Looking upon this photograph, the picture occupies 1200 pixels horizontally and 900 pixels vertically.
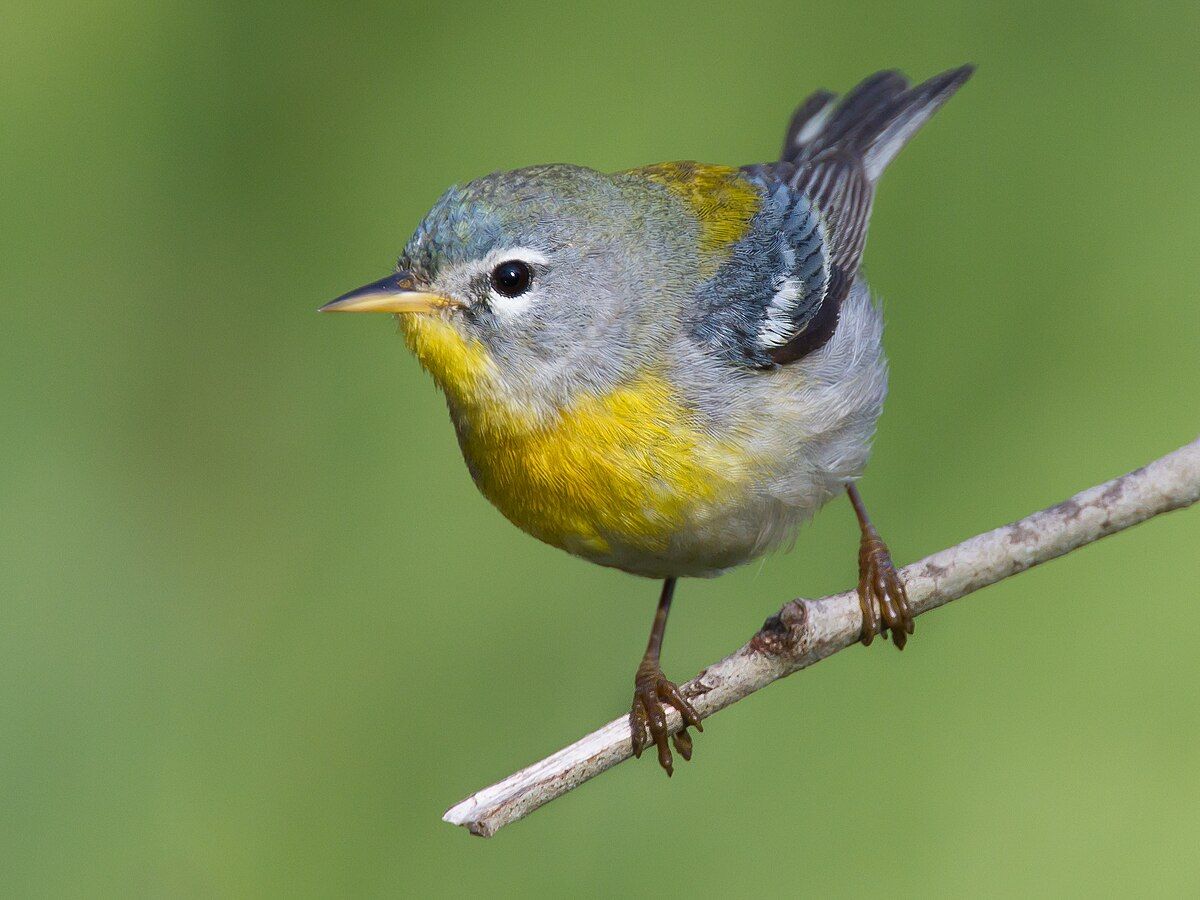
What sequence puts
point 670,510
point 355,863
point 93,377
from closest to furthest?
point 670,510
point 355,863
point 93,377

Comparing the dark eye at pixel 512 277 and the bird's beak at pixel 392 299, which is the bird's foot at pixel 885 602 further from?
the bird's beak at pixel 392 299

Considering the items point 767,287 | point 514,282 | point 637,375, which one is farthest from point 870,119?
point 514,282

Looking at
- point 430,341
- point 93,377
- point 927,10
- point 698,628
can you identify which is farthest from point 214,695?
point 927,10

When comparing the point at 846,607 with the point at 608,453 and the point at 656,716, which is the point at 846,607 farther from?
the point at 656,716

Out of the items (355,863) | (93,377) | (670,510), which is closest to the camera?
(670,510)

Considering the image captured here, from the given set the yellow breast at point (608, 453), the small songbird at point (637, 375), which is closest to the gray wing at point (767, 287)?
the small songbird at point (637, 375)

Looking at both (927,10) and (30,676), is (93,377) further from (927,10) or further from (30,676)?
(927,10)
